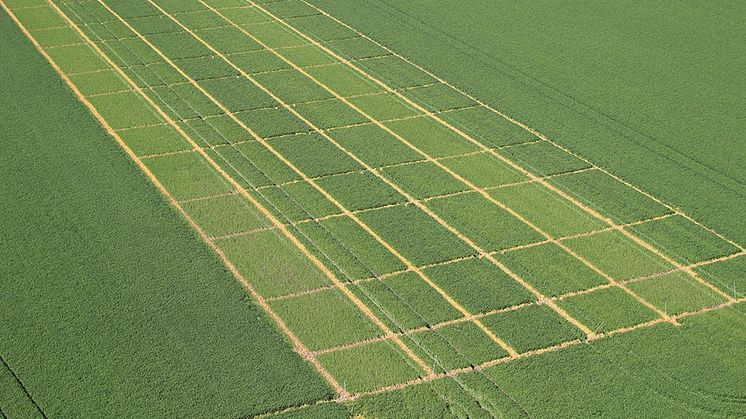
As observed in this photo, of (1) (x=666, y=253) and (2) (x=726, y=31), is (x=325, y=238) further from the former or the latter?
(2) (x=726, y=31)

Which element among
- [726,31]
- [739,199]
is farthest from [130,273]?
[726,31]

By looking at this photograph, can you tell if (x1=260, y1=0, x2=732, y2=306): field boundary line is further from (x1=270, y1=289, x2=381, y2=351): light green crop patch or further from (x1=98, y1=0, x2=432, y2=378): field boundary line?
(x1=270, y1=289, x2=381, y2=351): light green crop patch

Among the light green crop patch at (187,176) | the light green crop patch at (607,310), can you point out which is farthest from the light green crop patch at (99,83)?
the light green crop patch at (607,310)

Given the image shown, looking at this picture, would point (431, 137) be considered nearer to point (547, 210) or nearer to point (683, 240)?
point (547, 210)

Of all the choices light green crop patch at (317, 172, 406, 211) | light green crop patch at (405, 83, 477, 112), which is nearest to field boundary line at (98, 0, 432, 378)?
light green crop patch at (317, 172, 406, 211)

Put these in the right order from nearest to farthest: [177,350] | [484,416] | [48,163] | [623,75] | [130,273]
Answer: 1. [484,416]
2. [177,350]
3. [130,273]
4. [48,163]
5. [623,75]
